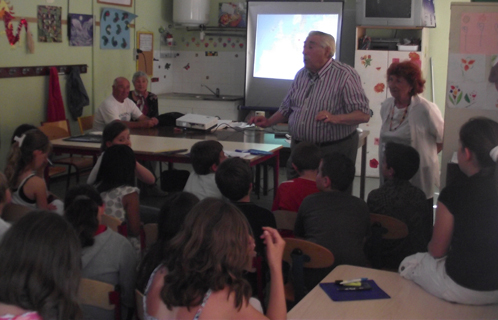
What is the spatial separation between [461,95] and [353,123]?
2.21 ft

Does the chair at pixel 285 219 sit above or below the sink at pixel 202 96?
below

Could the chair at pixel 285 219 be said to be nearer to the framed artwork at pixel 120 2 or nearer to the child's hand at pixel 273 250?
the child's hand at pixel 273 250

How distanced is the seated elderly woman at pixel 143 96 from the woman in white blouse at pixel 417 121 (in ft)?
9.24

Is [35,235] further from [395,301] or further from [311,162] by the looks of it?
[311,162]

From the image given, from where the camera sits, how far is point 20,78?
5.36 metres

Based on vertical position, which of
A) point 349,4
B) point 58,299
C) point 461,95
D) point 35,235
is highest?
point 349,4

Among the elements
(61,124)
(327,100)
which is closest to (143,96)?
(61,124)

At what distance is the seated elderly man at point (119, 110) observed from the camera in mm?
5211

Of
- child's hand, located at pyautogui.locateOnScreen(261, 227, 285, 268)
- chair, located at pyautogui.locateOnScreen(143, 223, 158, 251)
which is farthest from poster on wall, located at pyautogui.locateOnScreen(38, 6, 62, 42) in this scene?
child's hand, located at pyautogui.locateOnScreen(261, 227, 285, 268)

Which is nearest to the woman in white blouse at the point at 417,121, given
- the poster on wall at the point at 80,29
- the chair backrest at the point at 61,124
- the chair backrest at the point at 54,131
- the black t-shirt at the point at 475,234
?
the black t-shirt at the point at 475,234

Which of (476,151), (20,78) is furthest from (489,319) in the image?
Answer: (20,78)

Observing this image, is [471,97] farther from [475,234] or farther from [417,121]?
[475,234]

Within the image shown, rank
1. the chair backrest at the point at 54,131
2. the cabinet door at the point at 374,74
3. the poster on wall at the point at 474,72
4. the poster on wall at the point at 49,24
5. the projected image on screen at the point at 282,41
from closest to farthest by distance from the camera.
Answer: the poster on wall at the point at 474,72 → the chair backrest at the point at 54,131 → the poster on wall at the point at 49,24 → the cabinet door at the point at 374,74 → the projected image on screen at the point at 282,41

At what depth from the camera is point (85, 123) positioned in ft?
18.6
